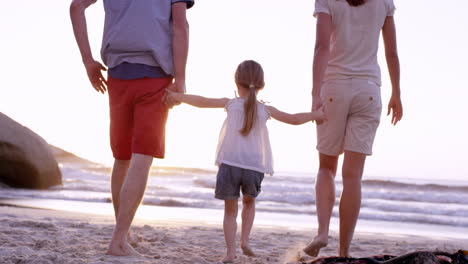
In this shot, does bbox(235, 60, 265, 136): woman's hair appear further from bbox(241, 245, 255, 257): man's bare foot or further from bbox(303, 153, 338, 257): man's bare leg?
bbox(241, 245, 255, 257): man's bare foot

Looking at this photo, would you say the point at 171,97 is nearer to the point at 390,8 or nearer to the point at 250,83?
the point at 250,83

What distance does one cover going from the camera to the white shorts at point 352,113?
155 inches

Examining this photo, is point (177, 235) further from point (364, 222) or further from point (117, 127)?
point (364, 222)

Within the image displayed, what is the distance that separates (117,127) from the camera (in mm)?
3949

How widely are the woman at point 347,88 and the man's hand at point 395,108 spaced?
0.90 ft

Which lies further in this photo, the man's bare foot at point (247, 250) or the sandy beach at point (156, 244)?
the man's bare foot at point (247, 250)

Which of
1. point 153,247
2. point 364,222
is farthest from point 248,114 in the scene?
point 364,222

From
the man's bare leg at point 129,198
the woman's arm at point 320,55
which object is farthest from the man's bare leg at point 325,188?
the man's bare leg at point 129,198

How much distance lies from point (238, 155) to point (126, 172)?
0.78 m

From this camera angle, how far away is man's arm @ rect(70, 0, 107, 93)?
3.95 m

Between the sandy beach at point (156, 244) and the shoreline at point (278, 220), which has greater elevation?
the sandy beach at point (156, 244)

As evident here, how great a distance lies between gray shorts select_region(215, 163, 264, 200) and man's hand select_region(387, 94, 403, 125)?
43.1 inches

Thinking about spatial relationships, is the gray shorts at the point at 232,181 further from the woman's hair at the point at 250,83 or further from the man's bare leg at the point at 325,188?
the man's bare leg at the point at 325,188

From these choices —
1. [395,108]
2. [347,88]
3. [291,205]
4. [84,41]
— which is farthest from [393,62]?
[291,205]
